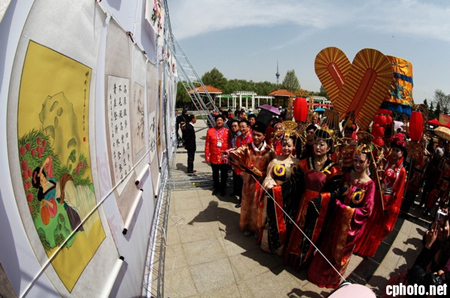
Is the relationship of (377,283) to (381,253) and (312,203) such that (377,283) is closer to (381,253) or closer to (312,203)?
(381,253)

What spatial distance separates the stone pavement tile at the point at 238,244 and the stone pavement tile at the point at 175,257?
0.61 metres

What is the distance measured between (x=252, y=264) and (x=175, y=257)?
3.29ft

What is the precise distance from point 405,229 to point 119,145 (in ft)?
15.4

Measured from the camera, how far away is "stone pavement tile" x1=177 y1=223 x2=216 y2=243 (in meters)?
3.43

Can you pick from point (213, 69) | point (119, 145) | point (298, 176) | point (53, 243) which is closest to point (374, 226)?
point (298, 176)

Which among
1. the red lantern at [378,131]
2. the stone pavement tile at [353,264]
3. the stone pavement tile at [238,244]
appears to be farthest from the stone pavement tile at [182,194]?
the red lantern at [378,131]

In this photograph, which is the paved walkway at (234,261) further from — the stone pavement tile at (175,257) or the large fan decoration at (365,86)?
the large fan decoration at (365,86)

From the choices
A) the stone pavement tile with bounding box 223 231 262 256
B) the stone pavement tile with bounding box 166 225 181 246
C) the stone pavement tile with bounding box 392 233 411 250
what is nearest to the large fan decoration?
the stone pavement tile with bounding box 392 233 411 250

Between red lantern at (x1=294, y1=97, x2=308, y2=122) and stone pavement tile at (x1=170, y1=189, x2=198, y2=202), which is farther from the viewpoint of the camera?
red lantern at (x1=294, y1=97, x2=308, y2=122)

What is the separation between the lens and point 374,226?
121 inches

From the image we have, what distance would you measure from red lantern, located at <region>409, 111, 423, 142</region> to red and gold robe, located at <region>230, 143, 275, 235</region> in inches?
114

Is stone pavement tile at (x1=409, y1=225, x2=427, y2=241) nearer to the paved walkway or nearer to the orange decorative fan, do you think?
the paved walkway

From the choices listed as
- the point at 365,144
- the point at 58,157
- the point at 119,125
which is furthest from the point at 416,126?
the point at 58,157

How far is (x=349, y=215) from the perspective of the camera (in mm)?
2457
